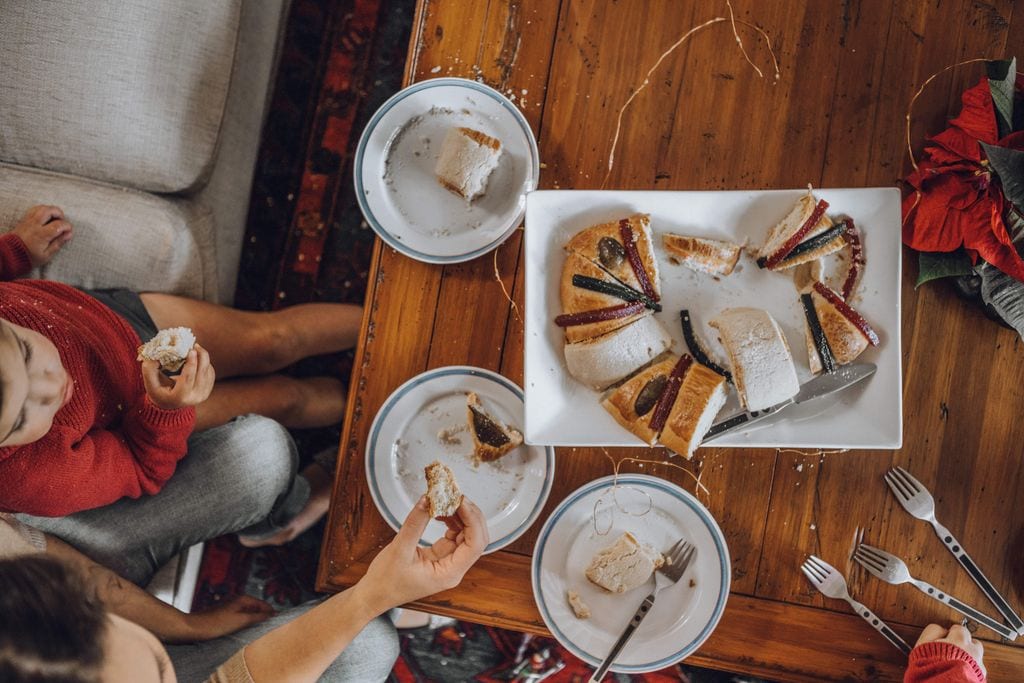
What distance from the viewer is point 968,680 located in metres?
1.05

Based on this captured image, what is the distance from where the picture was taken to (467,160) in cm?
111

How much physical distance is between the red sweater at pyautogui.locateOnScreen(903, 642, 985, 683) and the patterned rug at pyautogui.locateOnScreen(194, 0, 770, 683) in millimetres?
1273

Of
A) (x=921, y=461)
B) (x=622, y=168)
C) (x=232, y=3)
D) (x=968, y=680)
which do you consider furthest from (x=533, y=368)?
(x=232, y=3)

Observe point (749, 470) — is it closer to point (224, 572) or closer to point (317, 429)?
point (317, 429)

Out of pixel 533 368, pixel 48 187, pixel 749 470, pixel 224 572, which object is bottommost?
pixel 224 572

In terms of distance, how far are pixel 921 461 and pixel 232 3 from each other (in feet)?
4.95

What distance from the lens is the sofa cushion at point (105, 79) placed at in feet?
4.38

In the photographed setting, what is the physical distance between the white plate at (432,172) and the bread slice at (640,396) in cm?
32

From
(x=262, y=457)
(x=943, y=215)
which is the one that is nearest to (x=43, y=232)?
(x=262, y=457)

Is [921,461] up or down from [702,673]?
up

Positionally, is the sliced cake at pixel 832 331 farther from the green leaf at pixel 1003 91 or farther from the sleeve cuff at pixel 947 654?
the sleeve cuff at pixel 947 654

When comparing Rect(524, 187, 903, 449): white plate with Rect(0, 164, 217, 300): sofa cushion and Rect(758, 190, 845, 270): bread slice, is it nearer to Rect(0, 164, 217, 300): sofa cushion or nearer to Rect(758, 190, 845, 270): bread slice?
Rect(758, 190, 845, 270): bread slice

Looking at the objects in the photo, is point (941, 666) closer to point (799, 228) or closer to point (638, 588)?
point (638, 588)

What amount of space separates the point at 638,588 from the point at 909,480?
0.47 meters
